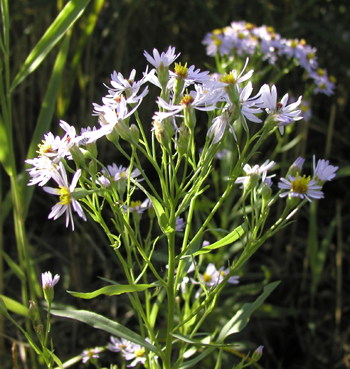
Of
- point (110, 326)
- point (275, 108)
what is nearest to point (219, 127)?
point (275, 108)

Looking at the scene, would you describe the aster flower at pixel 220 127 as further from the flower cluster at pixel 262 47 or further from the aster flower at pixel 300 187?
the flower cluster at pixel 262 47

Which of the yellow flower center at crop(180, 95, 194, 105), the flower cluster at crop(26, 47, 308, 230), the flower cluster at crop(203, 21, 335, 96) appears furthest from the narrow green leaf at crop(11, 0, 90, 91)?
the flower cluster at crop(203, 21, 335, 96)

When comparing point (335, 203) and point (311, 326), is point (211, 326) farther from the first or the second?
point (335, 203)

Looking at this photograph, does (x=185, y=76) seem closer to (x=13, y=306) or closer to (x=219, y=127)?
(x=219, y=127)

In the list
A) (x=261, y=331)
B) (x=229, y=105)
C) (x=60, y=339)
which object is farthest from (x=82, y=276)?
(x=229, y=105)

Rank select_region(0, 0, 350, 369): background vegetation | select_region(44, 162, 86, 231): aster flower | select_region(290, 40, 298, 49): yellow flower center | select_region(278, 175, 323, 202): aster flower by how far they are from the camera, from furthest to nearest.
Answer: select_region(290, 40, 298, 49): yellow flower center < select_region(0, 0, 350, 369): background vegetation < select_region(278, 175, 323, 202): aster flower < select_region(44, 162, 86, 231): aster flower

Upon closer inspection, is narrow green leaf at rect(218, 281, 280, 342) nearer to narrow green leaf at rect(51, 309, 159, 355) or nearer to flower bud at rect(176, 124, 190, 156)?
narrow green leaf at rect(51, 309, 159, 355)

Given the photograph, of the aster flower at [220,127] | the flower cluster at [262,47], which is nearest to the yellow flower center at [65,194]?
the aster flower at [220,127]
